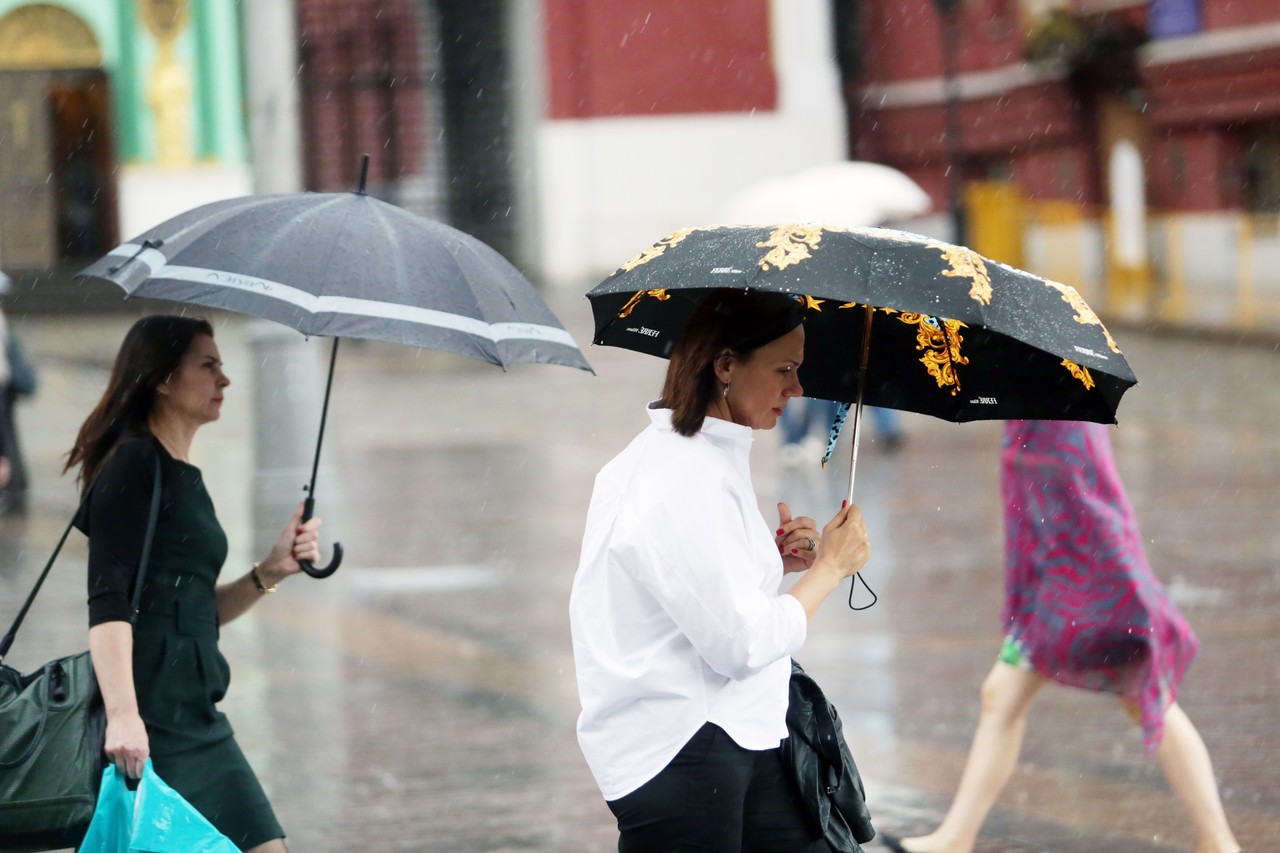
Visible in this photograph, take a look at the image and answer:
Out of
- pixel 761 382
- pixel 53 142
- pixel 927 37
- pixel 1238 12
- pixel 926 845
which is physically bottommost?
pixel 926 845

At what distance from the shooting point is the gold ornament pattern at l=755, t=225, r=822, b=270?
325 centimetres

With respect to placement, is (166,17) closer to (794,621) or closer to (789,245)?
(789,245)

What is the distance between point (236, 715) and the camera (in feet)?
23.4

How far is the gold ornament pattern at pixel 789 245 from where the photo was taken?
3.25m

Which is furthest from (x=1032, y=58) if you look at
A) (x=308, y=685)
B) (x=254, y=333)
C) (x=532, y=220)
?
(x=308, y=685)

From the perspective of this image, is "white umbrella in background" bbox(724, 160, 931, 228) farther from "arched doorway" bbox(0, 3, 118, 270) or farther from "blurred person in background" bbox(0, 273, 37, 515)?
"arched doorway" bbox(0, 3, 118, 270)

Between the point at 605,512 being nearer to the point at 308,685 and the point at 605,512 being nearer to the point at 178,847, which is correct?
the point at 178,847

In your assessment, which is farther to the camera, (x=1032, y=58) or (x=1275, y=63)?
(x=1032, y=58)

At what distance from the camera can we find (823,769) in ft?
11.3

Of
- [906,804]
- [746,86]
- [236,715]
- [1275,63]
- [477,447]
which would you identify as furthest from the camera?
[746,86]

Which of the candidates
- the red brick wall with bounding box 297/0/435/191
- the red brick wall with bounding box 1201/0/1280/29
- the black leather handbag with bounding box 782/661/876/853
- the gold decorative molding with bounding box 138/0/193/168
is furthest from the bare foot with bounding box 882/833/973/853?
the gold decorative molding with bounding box 138/0/193/168

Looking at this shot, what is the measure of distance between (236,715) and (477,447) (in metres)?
8.10

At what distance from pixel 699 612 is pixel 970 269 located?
797 mm

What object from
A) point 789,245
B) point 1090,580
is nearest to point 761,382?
point 789,245
